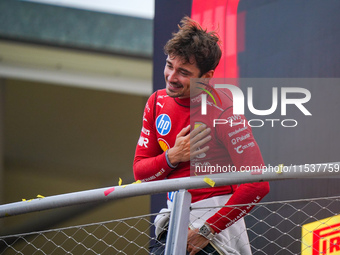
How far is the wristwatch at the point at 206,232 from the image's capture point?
6.52 feet

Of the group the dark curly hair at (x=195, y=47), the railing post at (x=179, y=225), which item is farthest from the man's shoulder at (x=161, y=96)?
the railing post at (x=179, y=225)

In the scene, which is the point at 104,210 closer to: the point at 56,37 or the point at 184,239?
the point at 56,37

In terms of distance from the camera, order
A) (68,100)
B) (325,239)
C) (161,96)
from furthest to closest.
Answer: (68,100)
(325,239)
(161,96)

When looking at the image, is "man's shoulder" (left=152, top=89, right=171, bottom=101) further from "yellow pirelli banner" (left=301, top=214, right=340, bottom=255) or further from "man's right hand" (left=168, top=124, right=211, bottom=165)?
"yellow pirelli banner" (left=301, top=214, right=340, bottom=255)

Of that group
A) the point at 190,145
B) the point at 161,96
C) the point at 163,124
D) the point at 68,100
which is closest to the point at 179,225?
the point at 190,145

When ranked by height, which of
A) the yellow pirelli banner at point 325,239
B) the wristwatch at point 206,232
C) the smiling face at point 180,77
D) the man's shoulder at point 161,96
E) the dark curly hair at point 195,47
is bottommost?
the yellow pirelli banner at point 325,239

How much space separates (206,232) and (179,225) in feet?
0.42

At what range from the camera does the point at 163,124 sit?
7.16 ft

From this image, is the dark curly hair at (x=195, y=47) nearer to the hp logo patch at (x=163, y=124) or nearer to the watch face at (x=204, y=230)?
the hp logo patch at (x=163, y=124)

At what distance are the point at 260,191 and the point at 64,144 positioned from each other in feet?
24.6

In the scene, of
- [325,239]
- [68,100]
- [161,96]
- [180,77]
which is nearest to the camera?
[180,77]

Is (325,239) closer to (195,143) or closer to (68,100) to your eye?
(195,143)

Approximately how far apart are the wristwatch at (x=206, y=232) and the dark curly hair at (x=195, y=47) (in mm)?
605

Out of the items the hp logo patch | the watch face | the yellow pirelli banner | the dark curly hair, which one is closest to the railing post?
the watch face
